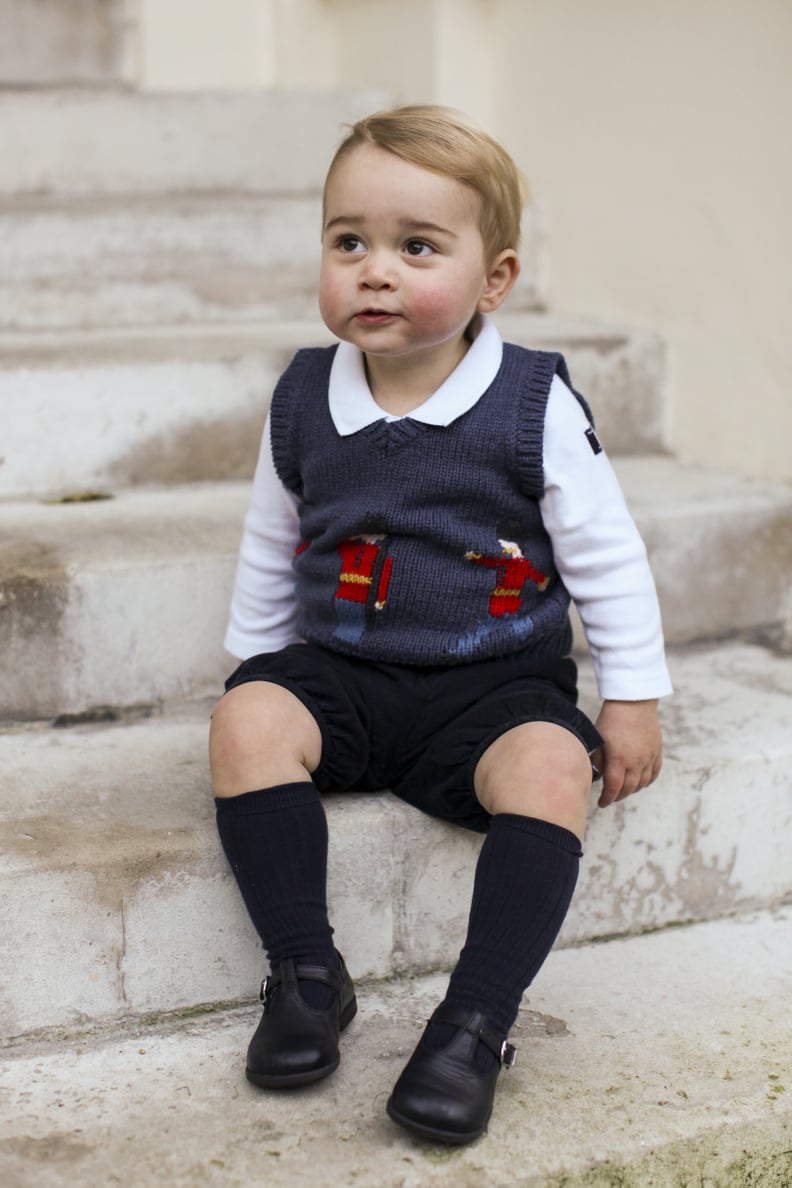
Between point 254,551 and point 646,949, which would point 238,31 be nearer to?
point 254,551

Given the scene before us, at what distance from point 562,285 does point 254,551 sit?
4.29ft

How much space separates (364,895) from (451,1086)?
0.33 meters

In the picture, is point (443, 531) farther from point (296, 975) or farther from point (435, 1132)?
point (435, 1132)

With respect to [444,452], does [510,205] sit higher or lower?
higher

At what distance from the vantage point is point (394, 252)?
4.97ft

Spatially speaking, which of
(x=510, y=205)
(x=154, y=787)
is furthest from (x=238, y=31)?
(x=154, y=787)

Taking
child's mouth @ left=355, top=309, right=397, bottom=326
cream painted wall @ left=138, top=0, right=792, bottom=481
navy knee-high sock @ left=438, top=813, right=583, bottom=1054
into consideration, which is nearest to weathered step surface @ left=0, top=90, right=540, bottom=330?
cream painted wall @ left=138, top=0, right=792, bottom=481

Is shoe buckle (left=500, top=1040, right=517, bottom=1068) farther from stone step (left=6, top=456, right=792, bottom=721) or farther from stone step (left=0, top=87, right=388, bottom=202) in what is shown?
stone step (left=0, top=87, right=388, bottom=202)

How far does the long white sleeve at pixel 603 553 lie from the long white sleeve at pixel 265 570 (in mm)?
358

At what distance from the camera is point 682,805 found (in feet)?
5.65

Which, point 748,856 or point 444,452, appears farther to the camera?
point 748,856

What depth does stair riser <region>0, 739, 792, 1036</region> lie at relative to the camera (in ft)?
4.84

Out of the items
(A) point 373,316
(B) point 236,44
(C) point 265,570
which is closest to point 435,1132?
(C) point 265,570

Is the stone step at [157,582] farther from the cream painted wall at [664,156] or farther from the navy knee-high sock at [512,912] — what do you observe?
the navy knee-high sock at [512,912]
